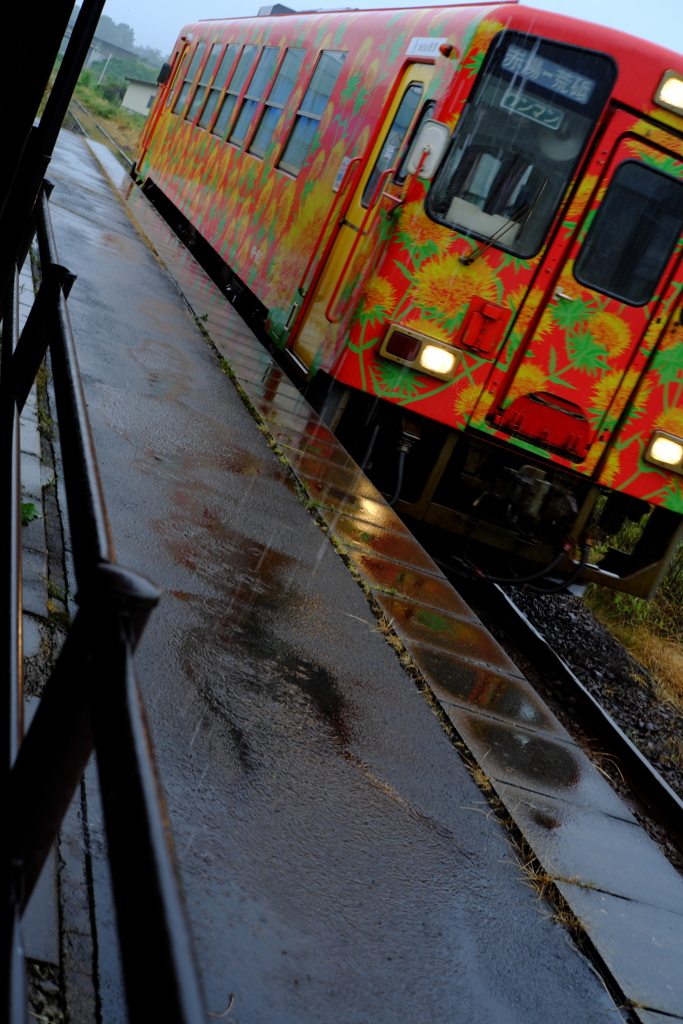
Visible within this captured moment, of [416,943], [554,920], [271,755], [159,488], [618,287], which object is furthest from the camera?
[618,287]

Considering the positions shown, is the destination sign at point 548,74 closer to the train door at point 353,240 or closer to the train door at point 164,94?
the train door at point 353,240

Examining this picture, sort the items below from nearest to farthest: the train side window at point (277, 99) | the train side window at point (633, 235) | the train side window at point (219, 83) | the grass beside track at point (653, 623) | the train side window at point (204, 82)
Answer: the train side window at point (633, 235)
the grass beside track at point (653, 623)
the train side window at point (277, 99)
the train side window at point (219, 83)
the train side window at point (204, 82)

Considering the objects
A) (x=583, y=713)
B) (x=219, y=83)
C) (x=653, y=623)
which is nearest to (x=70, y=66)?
(x=583, y=713)

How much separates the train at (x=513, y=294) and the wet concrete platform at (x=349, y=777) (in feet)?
4.32

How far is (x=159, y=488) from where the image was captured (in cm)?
423

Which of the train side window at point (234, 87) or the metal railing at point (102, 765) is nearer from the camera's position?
the metal railing at point (102, 765)

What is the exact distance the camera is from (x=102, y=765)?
1.03 metres

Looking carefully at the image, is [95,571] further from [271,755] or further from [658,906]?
[658,906]

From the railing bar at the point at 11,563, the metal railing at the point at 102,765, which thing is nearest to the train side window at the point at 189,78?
the railing bar at the point at 11,563

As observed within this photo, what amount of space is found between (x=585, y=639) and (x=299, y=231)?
154 inches

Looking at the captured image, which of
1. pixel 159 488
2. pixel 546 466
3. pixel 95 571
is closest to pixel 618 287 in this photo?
pixel 546 466

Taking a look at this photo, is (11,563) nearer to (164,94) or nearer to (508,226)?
(508,226)

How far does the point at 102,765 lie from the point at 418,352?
5.22 meters

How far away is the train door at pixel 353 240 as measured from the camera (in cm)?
619
